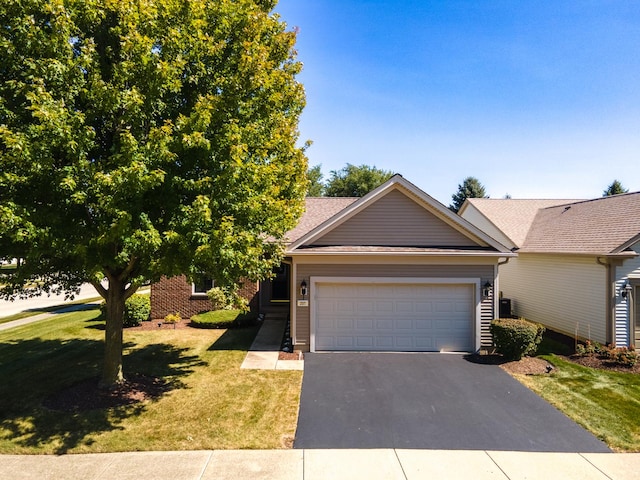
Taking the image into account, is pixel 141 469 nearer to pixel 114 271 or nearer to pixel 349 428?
pixel 349 428

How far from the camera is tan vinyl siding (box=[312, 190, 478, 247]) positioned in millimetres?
12570

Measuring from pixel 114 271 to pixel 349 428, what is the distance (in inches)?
266

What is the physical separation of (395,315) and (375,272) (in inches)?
63.8

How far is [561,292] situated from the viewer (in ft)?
48.4

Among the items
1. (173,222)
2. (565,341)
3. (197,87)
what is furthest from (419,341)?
(197,87)

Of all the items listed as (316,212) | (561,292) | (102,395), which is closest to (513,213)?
(561,292)

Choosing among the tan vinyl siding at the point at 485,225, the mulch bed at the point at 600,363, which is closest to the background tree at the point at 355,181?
the tan vinyl siding at the point at 485,225

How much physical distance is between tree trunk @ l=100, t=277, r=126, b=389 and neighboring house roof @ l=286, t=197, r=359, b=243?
25.7 ft

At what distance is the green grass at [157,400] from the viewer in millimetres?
6719

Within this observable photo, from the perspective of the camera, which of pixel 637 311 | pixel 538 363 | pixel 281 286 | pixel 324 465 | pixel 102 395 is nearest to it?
pixel 324 465

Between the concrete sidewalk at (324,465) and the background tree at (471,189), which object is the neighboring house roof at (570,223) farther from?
the background tree at (471,189)

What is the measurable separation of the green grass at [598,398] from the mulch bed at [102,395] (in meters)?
9.63

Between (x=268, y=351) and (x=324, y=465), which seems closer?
(x=324, y=465)

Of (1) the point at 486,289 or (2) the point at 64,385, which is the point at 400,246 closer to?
(1) the point at 486,289
